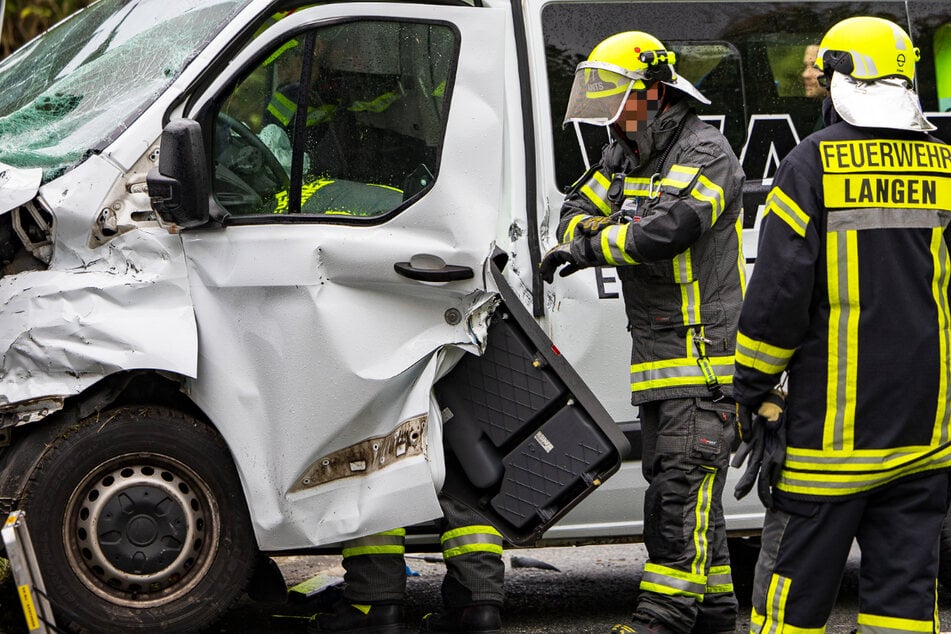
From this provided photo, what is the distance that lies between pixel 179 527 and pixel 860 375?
79.8 inches

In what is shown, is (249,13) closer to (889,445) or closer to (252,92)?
(252,92)

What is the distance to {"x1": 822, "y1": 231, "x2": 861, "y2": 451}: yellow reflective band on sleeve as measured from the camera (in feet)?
10.6

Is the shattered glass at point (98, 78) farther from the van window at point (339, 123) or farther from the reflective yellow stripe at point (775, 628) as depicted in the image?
the reflective yellow stripe at point (775, 628)

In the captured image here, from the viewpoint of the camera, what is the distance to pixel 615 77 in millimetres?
4184

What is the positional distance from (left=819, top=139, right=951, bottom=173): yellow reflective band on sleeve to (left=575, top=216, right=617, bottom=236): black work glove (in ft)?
3.28

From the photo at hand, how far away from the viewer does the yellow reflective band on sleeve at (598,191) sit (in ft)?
14.4

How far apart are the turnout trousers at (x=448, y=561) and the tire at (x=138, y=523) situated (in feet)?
1.15

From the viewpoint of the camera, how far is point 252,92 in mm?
4156

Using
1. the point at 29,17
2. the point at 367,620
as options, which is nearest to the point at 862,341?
the point at 367,620

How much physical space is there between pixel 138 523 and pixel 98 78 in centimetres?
137

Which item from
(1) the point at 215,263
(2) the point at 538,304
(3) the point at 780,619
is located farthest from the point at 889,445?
(1) the point at 215,263

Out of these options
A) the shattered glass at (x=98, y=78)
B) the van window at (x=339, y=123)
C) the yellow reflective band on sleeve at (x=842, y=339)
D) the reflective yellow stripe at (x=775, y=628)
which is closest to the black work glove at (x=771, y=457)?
the yellow reflective band on sleeve at (x=842, y=339)

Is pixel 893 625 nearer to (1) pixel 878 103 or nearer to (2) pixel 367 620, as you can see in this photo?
(1) pixel 878 103

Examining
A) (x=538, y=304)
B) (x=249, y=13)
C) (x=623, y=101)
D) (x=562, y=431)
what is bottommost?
(x=562, y=431)
